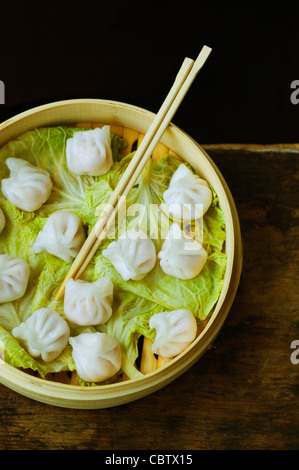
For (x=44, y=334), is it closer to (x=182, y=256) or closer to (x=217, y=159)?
(x=182, y=256)

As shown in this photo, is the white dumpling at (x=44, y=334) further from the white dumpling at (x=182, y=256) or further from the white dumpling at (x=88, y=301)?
the white dumpling at (x=182, y=256)

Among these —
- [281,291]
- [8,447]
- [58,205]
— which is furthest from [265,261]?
[8,447]

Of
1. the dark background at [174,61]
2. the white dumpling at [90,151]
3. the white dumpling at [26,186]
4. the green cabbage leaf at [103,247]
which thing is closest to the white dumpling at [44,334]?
the green cabbage leaf at [103,247]

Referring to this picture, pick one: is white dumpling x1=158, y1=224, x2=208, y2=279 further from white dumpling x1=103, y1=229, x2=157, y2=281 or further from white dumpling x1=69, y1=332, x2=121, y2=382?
white dumpling x1=69, y1=332, x2=121, y2=382

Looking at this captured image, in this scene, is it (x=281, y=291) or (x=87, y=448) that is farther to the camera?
(x=281, y=291)

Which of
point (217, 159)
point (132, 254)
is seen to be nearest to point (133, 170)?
point (132, 254)

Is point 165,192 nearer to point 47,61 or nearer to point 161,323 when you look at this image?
point 161,323
